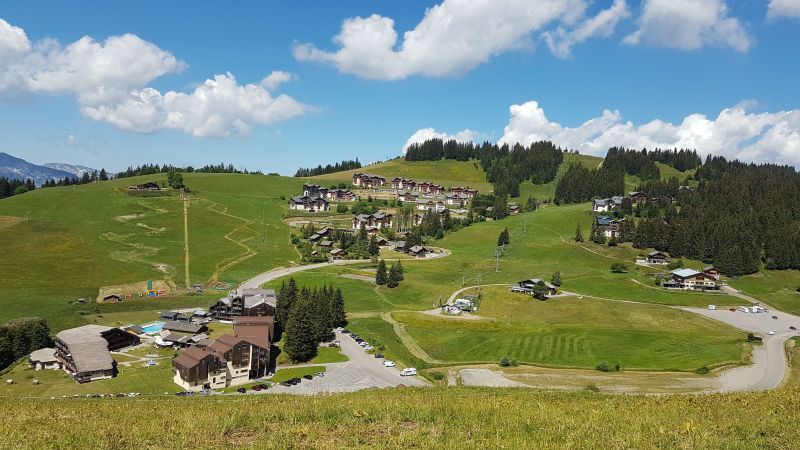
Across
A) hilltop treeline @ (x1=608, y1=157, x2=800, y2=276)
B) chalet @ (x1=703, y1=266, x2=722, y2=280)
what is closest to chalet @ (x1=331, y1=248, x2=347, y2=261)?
hilltop treeline @ (x1=608, y1=157, x2=800, y2=276)

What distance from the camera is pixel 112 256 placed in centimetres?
12119

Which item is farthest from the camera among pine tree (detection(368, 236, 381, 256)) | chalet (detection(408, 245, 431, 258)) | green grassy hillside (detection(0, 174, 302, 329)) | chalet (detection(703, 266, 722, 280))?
pine tree (detection(368, 236, 381, 256))

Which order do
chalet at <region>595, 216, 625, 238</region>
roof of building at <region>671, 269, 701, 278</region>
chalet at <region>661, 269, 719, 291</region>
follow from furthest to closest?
chalet at <region>595, 216, 625, 238</region> < roof of building at <region>671, 269, 701, 278</region> < chalet at <region>661, 269, 719, 291</region>

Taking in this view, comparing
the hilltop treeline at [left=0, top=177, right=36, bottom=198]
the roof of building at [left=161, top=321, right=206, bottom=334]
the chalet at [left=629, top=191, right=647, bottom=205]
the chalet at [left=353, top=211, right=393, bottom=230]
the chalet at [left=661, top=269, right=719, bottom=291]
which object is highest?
the chalet at [left=629, top=191, right=647, bottom=205]

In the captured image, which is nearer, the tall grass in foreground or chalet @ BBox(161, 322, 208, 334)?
the tall grass in foreground

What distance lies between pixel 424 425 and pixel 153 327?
259ft

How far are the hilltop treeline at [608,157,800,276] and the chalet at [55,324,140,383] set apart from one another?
441 ft

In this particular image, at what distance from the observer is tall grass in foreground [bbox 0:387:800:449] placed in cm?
1617

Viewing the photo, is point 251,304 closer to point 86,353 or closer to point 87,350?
point 87,350

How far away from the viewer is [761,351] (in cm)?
7456

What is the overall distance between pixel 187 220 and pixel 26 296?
69102 millimetres

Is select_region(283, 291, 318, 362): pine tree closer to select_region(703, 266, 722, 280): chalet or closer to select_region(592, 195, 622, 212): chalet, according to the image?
select_region(703, 266, 722, 280): chalet

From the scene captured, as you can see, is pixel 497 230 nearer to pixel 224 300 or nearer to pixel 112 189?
pixel 224 300

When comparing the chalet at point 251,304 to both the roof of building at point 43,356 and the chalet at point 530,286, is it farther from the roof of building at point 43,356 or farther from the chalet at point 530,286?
the chalet at point 530,286
